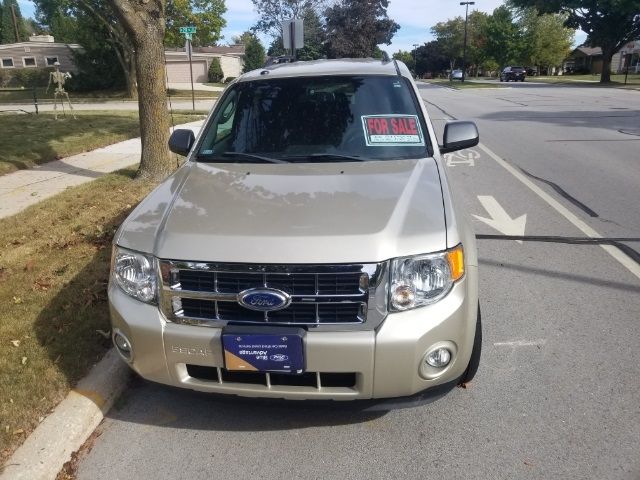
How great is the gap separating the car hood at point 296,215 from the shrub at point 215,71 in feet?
180

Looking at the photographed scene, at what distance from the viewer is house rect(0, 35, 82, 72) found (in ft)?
164

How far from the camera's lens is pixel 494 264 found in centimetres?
507

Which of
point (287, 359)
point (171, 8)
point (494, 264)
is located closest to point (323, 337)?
point (287, 359)

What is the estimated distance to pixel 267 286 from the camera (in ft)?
8.04

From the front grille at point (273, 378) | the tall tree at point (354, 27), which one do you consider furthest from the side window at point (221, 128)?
the tall tree at point (354, 27)

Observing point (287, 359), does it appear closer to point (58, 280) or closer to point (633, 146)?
point (58, 280)

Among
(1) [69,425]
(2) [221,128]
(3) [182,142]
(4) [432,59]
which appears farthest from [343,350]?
(4) [432,59]

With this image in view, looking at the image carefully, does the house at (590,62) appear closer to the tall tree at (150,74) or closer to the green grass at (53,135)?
the green grass at (53,135)

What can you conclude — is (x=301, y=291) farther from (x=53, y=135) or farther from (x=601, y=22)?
(x=601, y=22)

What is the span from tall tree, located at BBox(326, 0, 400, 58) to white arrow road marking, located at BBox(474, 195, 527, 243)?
55.1 metres

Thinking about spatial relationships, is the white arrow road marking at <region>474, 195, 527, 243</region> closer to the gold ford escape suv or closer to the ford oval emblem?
the gold ford escape suv

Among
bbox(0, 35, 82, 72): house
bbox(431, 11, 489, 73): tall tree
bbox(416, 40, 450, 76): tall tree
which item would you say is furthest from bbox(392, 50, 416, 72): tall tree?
bbox(0, 35, 82, 72): house

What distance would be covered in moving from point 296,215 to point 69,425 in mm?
1597

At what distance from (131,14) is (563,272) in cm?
640
